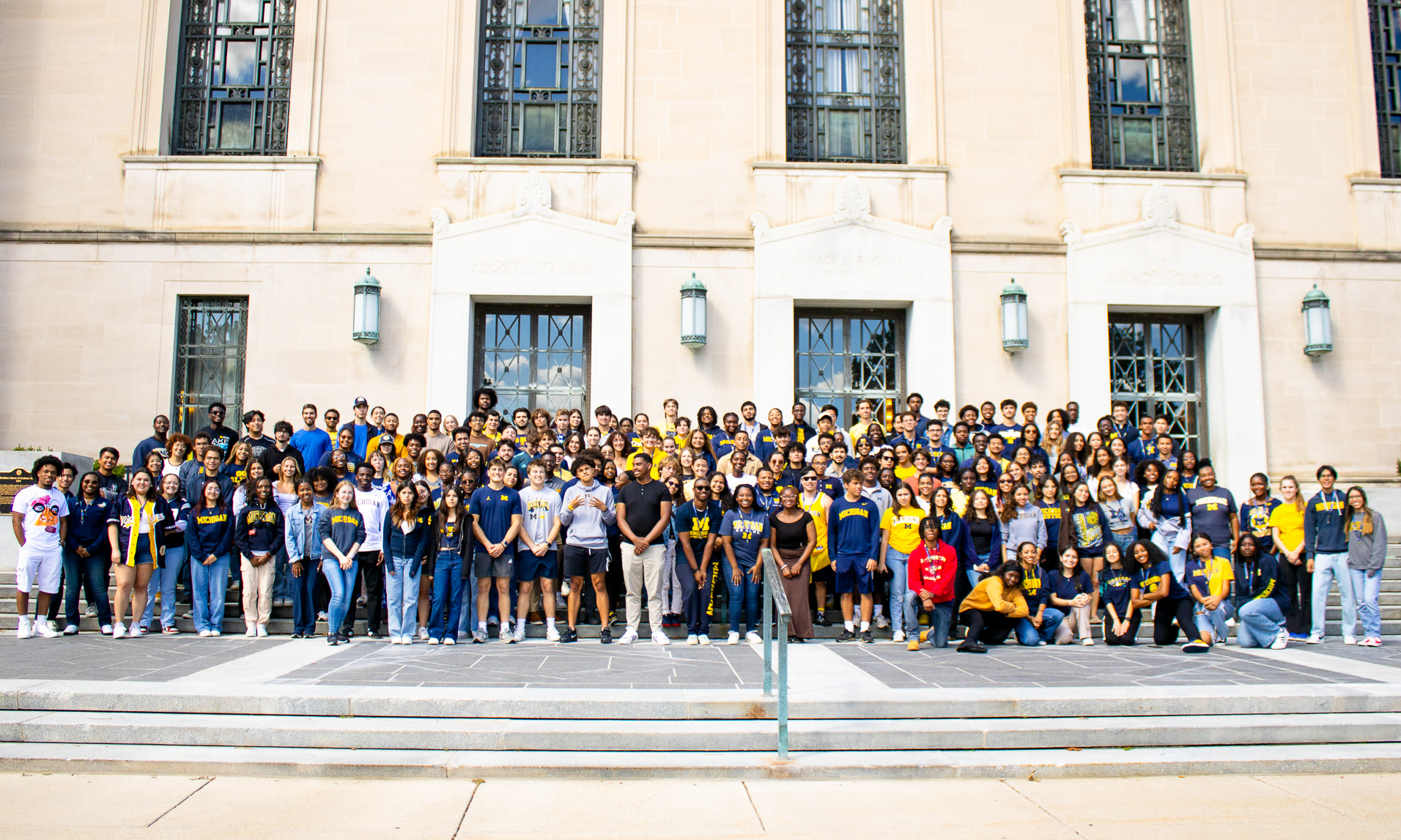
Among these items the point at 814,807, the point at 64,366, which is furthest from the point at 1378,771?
the point at 64,366

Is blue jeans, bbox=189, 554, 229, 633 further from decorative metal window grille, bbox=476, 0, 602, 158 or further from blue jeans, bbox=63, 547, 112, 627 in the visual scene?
decorative metal window grille, bbox=476, 0, 602, 158

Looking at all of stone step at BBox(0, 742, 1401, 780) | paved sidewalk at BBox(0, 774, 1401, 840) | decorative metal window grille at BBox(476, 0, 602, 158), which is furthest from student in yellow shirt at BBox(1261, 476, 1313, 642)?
decorative metal window grille at BBox(476, 0, 602, 158)

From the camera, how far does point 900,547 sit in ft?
32.0

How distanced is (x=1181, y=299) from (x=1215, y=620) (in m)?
6.28

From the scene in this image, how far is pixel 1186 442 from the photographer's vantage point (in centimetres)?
1477

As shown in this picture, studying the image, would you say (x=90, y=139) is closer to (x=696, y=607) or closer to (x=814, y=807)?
(x=696, y=607)

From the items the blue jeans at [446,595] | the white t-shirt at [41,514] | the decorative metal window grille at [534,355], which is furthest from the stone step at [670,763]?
the decorative metal window grille at [534,355]

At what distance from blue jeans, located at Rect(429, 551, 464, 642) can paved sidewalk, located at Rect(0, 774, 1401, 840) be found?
11.6ft

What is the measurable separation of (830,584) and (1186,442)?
7.38m

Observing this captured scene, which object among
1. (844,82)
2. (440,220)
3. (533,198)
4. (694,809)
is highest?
(844,82)

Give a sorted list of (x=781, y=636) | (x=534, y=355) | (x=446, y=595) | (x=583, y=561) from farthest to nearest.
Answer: (x=534, y=355) < (x=583, y=561) < (x=446, y=595) < (x=781, y=636)

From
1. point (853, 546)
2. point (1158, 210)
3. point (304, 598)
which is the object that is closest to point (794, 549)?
point (853, 546)

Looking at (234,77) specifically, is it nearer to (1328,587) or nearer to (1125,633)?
(1125,633)

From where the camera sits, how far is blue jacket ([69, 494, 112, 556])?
31.8ft
